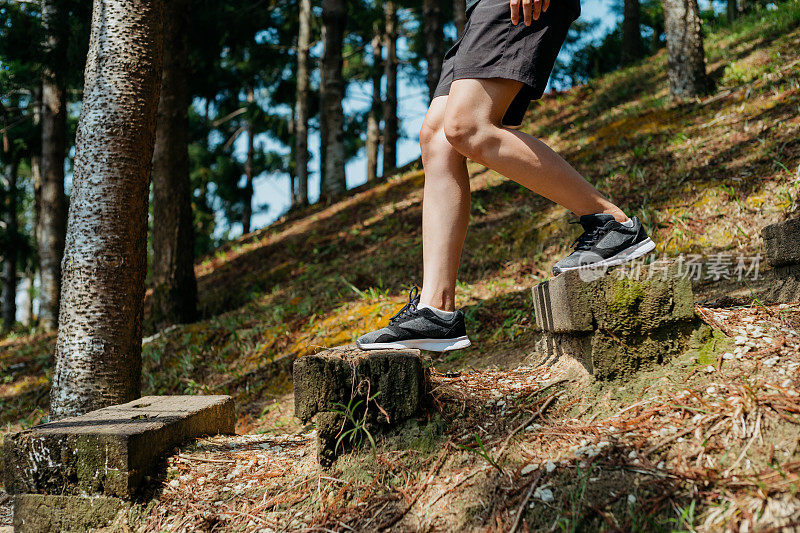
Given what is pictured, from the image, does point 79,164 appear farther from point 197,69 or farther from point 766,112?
point 197,69

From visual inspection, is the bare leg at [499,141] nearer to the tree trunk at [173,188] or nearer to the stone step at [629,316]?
the stone step at [629,316]

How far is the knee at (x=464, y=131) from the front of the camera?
2.12 metres

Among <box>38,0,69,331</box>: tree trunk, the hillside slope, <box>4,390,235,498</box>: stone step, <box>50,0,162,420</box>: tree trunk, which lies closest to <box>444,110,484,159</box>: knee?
the hillside slope

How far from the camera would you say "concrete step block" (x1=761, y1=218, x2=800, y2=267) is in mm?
2311

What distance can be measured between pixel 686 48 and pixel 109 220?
659 centimetres

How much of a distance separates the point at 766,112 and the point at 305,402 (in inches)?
220

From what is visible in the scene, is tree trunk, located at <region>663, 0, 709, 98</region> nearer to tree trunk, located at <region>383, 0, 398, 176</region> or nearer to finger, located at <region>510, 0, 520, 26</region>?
finger, located at <region>510, 0, 520, 26</region>

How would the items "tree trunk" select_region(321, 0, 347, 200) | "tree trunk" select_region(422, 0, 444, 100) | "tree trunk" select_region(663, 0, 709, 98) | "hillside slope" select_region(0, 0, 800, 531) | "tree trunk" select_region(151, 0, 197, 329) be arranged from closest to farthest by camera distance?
"hillside slope" select_region(0, 0, 800, 531), "tree trunk" select_region(151, 0, 197, 329), "tree trunk" select_region(663, 0, 709, 98), "tree trunk" select_region(422, 0, 444, 100), "tree trunk" select_region(321, 0, 347, 200)

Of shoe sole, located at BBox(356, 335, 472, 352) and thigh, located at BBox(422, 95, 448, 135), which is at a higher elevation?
thigh, located at BBox(422, 95, 448, 135)

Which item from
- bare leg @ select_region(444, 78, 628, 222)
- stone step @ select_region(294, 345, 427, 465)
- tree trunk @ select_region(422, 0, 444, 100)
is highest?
tree trunk @ select_region(422, 0, 444, 100)

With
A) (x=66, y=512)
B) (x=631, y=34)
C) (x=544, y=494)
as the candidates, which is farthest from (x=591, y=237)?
(x=631, y=34)

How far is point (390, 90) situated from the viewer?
50.0 ft

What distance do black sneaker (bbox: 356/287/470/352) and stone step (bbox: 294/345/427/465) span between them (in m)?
0.21

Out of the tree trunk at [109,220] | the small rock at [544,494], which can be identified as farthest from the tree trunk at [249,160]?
the small rock at [544,494]
